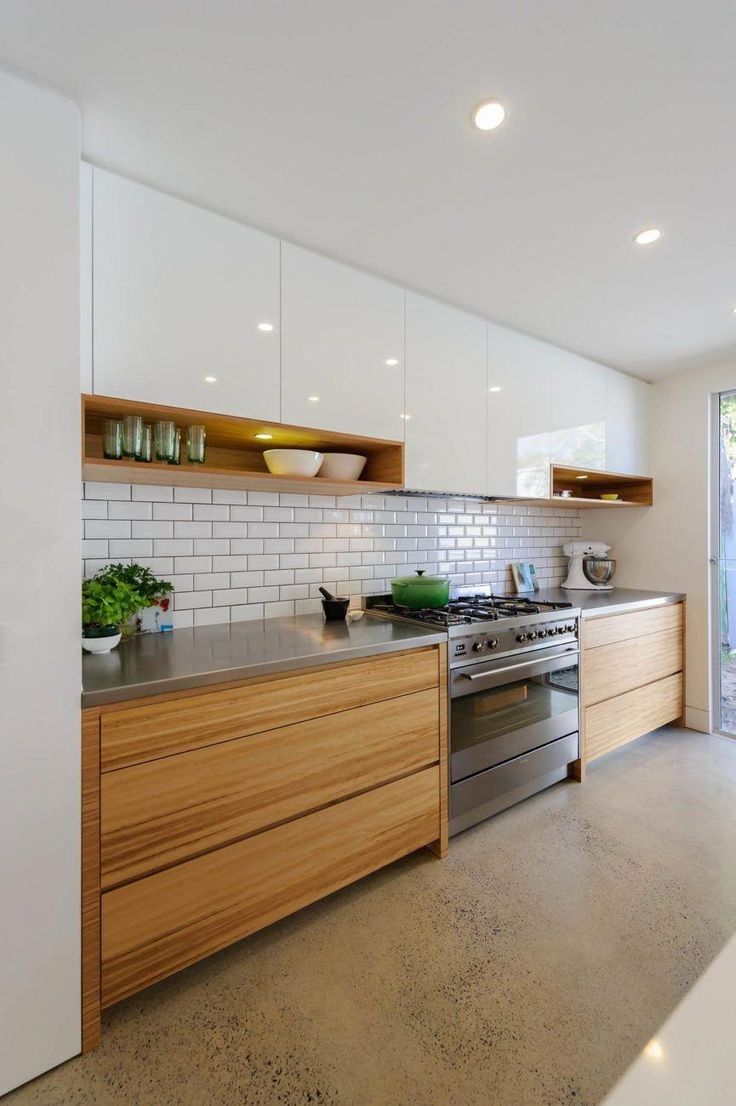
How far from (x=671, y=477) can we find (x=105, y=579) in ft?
11.8

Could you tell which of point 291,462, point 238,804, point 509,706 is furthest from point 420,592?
point 238,804

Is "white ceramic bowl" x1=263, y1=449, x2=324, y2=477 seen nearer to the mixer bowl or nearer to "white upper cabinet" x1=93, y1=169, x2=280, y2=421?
"white upper cabinet" x1=93, y1=169, x2=280, y2=421

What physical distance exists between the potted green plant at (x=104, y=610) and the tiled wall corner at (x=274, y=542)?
0.29m

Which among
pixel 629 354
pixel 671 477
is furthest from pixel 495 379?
pixel 671 477

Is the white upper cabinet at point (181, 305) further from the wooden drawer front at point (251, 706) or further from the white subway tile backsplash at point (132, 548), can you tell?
the wooden drawer front at point (251, 706)

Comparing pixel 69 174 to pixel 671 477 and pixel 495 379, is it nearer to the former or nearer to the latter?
pixel 495 379

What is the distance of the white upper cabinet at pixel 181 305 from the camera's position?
1.56 m

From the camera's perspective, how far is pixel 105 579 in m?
1.71

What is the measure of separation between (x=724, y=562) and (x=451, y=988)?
10.1 ft

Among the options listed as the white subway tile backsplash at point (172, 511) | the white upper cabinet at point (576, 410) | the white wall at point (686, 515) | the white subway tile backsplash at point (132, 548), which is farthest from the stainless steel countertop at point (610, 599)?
the white subway tile backsplash at point (132, 548)

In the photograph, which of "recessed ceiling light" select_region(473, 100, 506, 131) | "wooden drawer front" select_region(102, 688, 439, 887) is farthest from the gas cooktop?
"recessed ceiling light" select_region(473, 100, 506, 131)

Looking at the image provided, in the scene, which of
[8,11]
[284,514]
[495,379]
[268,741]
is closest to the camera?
[8,11]

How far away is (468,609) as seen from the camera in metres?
2.50

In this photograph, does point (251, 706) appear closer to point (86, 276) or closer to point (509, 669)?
point (509, 669)
